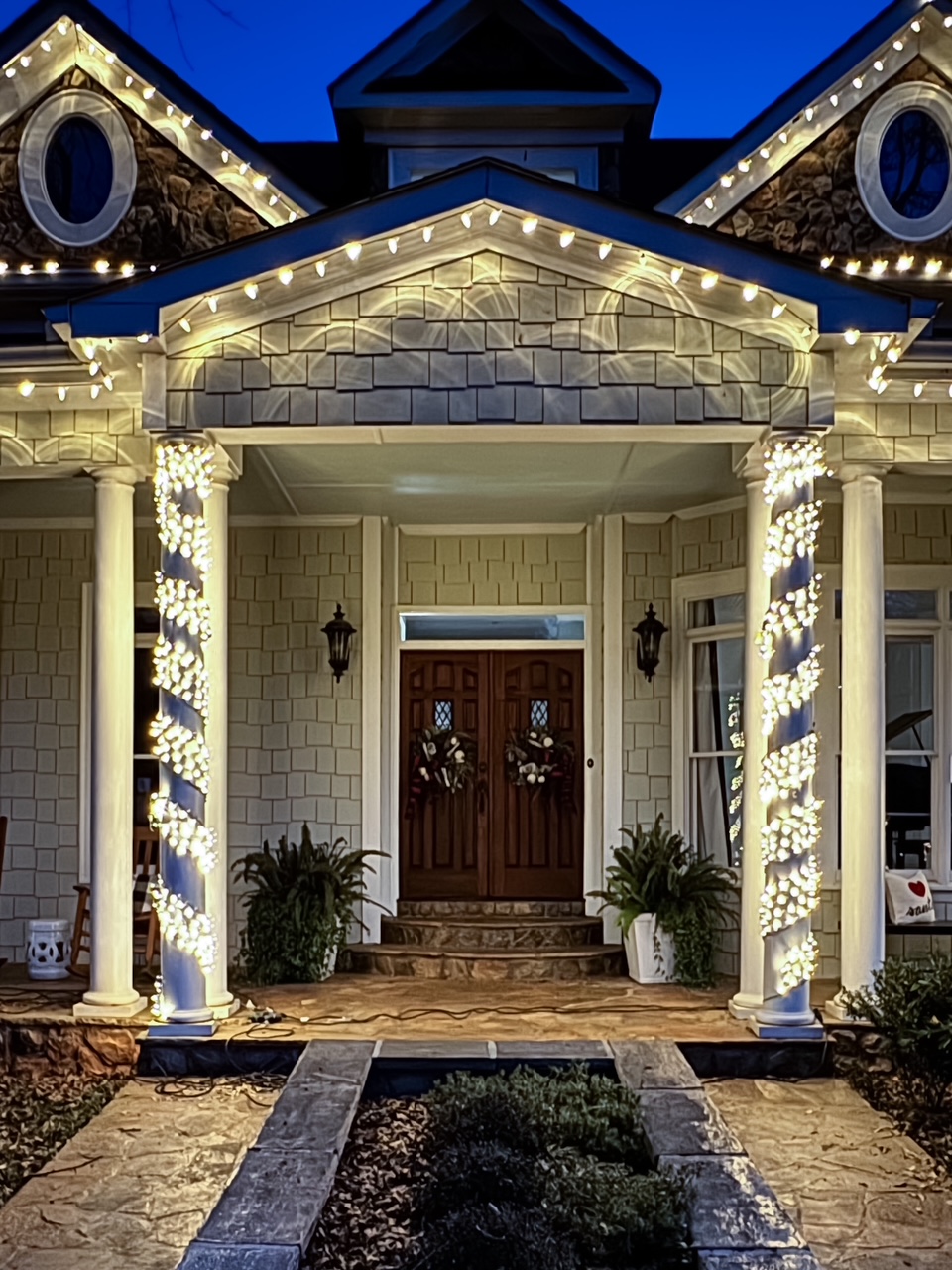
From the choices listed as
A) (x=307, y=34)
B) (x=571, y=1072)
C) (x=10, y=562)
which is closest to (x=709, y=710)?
(x=571, y=1072)

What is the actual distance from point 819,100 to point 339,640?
458 centimetres

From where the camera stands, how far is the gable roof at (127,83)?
8.94 meters

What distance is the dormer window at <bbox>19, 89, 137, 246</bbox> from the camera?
352 inches

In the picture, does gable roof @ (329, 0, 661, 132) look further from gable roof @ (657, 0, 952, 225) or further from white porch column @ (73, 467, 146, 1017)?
white porch column @ (73, 467, 146, 1017)

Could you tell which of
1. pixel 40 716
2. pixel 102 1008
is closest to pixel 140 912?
pixel 40 716

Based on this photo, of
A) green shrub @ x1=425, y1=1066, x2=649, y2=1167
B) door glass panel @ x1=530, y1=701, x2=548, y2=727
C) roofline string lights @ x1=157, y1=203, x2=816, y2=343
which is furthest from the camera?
door glass panel @ x1=530, y1=701, x2=548, y2=727

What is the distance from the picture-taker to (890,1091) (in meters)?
6.73

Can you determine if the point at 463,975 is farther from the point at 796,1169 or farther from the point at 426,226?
the point at 426,226

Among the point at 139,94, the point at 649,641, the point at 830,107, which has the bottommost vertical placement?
the point at 649,641

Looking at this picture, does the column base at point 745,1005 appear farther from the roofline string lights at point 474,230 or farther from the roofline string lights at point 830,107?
the roofline string lights at point 830,107

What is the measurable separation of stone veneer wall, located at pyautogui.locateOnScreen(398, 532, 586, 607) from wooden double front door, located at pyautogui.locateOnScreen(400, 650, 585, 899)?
1.37 feet

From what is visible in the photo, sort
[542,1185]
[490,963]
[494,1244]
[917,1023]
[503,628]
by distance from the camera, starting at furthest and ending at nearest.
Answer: [503,628] < [490,963] < [917,1023] < [542,1185] < [494,1244]

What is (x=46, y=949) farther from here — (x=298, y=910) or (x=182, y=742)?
(x=182, y=742)

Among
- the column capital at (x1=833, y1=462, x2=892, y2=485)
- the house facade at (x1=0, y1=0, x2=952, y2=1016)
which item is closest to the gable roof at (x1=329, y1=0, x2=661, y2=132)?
the house facade at (x1=0, y1=0, x2=952, y2=1016)
